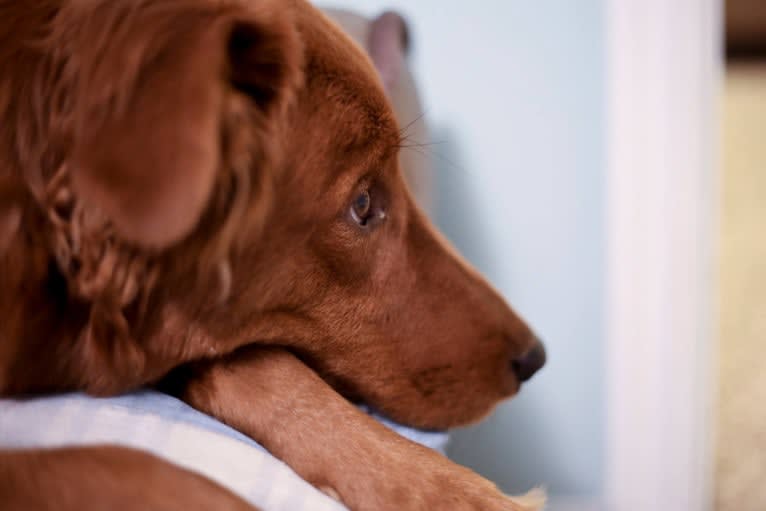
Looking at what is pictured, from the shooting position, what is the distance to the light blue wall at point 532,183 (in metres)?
1.74

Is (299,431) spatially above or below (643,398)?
above

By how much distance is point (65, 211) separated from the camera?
25.6 inches

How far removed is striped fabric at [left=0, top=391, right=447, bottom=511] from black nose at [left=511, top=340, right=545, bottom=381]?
0.41m

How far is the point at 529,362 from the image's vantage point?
3.25ft

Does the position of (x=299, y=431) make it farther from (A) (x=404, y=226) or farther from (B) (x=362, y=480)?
(A) (x=404, y=226)

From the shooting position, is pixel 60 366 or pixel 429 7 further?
pixel 429 7

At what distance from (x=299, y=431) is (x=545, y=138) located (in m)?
1.24

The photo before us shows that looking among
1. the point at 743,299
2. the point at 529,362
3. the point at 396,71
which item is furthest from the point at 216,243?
the point at 743,299

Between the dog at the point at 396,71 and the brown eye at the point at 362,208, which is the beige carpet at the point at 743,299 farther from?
the brown eye at the point at 362,208

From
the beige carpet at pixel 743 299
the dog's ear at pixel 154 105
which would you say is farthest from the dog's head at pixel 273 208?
the beige carpet at pixel 743 299

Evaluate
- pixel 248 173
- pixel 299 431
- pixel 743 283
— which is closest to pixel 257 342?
pixel 299 431

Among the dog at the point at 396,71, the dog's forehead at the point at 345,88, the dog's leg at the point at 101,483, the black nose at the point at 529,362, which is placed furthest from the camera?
the dog at the point at 396,71

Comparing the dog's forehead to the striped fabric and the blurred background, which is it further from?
the blurred background

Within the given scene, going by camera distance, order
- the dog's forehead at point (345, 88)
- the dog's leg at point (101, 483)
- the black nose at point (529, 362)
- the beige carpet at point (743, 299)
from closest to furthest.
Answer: the dog's leg at point (101, 483) → the dog's forehead at point (345, 88) → the black nose at point (529, 362) → the beige carpet at point (743, 299)
